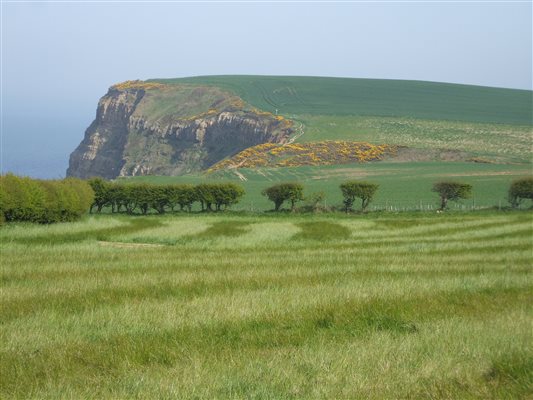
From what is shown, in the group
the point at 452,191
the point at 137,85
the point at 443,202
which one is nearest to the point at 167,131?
the point at 137,85

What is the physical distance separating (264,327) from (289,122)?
117 metres

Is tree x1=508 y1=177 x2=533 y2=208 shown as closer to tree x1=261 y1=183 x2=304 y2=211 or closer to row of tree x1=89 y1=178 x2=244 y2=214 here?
tree x1=261 y1=183 x2=304 y2=211

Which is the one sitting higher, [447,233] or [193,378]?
[193,378]

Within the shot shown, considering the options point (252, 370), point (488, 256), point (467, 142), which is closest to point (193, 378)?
point (252, 370)

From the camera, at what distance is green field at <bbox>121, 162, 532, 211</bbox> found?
7112 centimetres

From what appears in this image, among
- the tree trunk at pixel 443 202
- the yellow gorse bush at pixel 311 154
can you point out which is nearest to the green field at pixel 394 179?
the tree trunk at pixel 443 202

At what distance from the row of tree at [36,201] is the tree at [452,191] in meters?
32.8

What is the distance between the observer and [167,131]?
146500mm

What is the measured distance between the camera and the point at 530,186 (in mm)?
61438

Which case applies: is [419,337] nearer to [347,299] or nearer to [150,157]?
[347,299]

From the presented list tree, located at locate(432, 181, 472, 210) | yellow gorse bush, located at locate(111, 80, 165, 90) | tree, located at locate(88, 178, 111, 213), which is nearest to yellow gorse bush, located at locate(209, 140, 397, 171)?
tree, located at locate(432, 181, 472, 210)

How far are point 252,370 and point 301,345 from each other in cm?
187

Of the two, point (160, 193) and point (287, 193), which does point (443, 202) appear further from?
point (160, 193)

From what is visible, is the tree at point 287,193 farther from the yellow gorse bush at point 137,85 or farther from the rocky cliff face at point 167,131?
the yellow gorse bush at point 137,85
